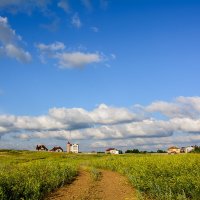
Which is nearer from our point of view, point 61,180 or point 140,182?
point 140,182

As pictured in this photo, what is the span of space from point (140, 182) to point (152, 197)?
134 inches

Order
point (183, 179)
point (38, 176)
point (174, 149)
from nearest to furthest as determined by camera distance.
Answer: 1. point (183, 179)
2. point (38, 176)
3. point (174, 149)

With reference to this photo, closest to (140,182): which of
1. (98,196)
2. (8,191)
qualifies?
(98,196)

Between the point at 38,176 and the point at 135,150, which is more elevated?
the point at 135,150

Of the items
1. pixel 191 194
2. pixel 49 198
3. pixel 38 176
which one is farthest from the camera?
pixel 38 176

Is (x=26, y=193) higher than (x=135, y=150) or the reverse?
the reverse

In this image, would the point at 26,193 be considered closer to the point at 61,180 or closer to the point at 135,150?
the point at 61,180

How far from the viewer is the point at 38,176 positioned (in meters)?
23.5

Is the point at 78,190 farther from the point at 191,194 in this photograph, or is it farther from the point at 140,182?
the point at 191,194

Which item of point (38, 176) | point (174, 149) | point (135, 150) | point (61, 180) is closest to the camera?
point (38, 176)

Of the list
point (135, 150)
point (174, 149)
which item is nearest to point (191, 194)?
point (135, 150)

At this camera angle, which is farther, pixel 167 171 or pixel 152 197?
pixel 167 171

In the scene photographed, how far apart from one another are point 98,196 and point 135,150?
135 metres

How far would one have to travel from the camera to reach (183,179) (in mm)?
17703
